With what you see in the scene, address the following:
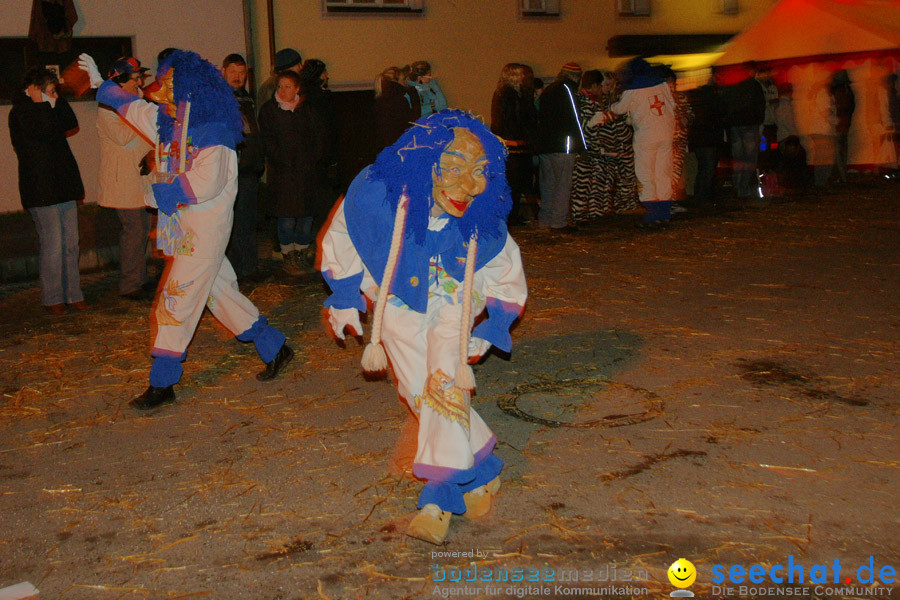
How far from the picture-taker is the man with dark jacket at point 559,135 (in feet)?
35.6

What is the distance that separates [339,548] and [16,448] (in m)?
2.33

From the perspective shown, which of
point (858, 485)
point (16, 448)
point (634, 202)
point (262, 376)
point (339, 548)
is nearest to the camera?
point (339, 548)

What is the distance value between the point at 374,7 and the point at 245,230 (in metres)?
6.66

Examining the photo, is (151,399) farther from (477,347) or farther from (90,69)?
(477,347)

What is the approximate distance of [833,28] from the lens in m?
13.0

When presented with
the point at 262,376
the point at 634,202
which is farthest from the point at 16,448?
the point at 634,202

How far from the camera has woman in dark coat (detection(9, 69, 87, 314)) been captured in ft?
24.7

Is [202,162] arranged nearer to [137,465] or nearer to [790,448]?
[137,465]

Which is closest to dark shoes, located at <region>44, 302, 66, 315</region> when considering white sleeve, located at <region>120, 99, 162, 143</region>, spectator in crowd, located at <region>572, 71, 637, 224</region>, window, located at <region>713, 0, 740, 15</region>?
white sleeve, located at <region>120, 99, 162, 143</region>

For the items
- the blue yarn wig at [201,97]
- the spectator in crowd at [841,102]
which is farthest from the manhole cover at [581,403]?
the spectator in crowd at [841,102]

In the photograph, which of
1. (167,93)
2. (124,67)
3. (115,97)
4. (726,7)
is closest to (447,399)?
(167,93)

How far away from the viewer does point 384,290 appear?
3900 millimetres

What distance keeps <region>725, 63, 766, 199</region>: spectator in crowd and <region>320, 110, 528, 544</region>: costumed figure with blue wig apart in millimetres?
10172

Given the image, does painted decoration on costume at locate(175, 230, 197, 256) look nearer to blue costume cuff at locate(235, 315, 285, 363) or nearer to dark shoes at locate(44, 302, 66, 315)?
blue costume cuff at locate(235, 315, 285, 363)
